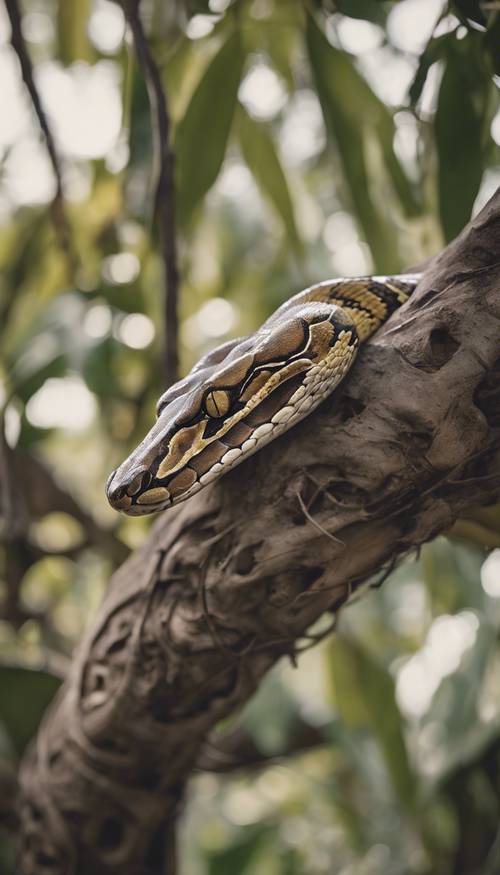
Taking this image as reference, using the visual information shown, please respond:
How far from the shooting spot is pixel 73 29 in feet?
4.74

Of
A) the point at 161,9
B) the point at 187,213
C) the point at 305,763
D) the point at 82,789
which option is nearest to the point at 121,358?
the point at 187,213

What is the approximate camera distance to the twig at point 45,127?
1.21m

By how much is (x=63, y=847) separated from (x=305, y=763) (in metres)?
1.37

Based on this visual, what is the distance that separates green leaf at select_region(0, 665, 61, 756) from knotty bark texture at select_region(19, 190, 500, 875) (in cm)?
28

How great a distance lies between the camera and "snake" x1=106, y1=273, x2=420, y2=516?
2.40 ft

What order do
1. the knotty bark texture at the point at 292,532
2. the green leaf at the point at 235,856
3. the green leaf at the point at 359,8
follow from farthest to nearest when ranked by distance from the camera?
the green leaf at the point at 235,856 → the green leaf at the point at 359,8 → the knotty bark texture at the point at 292,532

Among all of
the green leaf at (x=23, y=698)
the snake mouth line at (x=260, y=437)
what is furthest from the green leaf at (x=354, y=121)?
the green leaf at (x=23, y=698)

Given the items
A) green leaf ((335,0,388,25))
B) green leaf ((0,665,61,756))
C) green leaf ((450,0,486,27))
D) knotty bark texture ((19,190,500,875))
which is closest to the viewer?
knotty bark texture ((19,190,500,875))

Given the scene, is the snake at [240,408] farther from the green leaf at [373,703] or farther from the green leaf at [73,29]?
the green leaf at [73,29]

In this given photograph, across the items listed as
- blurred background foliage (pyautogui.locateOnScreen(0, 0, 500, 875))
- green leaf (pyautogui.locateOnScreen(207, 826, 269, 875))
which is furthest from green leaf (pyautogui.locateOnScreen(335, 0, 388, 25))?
green leaf (pyautogui.locateOnScreen(207, 826, 269, 875))

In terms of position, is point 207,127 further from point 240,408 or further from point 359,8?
point 240,408

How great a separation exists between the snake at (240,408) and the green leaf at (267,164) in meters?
0.65

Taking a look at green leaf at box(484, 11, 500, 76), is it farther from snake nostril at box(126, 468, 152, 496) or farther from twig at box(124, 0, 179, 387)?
snake nostril at box(126, 468, 152, 496)

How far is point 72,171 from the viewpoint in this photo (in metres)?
2.22
